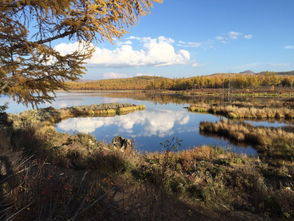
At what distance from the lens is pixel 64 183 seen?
2.42m

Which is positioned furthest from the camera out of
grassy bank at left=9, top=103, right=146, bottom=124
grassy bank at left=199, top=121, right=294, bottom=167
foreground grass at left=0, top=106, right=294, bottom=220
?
grassy bank at left=9, top=103, right=146, bottom=124

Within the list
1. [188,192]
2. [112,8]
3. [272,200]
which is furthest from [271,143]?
[112,8]

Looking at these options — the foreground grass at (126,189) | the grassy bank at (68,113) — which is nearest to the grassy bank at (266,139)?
the foreground grass at (126,189)

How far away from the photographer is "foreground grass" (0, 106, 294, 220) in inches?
82.4

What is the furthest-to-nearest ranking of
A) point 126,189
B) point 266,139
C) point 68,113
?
1. point 68,113
2. point 266,139
3. point 126,189

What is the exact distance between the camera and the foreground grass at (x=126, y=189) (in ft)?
6.86

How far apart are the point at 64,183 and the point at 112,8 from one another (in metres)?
4.66

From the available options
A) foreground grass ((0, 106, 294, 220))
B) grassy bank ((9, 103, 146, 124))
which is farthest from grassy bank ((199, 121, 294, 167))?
grassy bank ((9, 103, 146, 124))

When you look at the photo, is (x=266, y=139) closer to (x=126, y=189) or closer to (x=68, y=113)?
(x=126, y=189)

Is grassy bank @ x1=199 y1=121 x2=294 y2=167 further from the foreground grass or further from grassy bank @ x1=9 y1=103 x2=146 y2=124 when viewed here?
grassy bank @ x1=9 y1=103 x2=146 y2=124

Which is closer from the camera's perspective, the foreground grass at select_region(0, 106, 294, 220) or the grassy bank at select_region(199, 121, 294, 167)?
the foreground grass at select_region(0, 106, 294, 220)

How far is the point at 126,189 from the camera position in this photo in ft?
13.4

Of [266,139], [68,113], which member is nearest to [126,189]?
[266,139]

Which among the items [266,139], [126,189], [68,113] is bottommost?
[68,113]
